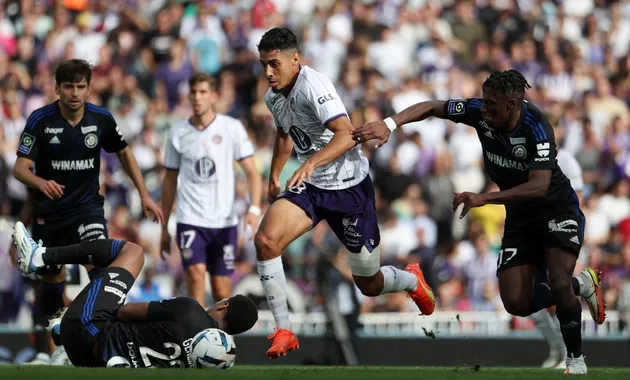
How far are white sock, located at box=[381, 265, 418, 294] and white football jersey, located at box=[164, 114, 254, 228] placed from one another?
276 centimetres

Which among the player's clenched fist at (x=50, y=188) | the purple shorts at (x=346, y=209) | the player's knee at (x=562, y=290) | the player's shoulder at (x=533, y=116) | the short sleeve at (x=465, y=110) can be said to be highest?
the short sleeve at (x=465, y=110)

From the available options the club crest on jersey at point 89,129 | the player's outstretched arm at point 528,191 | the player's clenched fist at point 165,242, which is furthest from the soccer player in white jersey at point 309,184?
the player's clenched fist at point 165,242

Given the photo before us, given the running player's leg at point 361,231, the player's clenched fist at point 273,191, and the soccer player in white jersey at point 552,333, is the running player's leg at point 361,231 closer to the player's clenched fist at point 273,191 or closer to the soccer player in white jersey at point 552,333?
the player's clenched fist at point 273,191

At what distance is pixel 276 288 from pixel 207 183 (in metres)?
3.47

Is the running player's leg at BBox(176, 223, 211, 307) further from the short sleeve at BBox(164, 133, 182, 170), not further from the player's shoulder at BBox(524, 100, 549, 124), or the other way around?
the player's shoulder at BBox(524, 100, 549, 124)

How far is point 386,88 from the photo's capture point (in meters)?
20.5

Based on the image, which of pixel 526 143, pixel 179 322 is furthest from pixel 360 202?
pixel 179 322

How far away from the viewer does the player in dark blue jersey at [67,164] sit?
12109 mm

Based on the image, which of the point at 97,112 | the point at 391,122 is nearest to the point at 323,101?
the point at 391,122

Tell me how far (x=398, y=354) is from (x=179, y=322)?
606 cm

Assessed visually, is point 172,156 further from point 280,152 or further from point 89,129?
point 280,152

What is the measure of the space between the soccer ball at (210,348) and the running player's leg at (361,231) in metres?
1.99

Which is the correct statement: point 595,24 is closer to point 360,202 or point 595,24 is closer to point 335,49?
point 335,49

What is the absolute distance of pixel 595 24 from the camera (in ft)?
73.2
